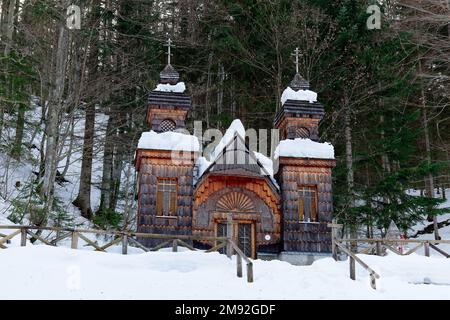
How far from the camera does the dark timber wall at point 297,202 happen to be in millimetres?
17656

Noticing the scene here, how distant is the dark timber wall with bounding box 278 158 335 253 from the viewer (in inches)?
695

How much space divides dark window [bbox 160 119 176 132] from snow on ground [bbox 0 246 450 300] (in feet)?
18.0

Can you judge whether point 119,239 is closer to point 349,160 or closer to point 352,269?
point 352,269

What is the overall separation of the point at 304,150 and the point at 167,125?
490 cm

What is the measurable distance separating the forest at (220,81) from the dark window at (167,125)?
372 cm

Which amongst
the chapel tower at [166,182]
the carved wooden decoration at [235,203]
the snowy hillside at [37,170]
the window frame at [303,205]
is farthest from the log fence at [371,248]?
the snowy hillside at [37,170]

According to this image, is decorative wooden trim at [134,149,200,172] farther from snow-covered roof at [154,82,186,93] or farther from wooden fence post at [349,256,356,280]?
wooden fence post at [349,256,356,280]

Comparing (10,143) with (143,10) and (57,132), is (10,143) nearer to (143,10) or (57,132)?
(57,132)

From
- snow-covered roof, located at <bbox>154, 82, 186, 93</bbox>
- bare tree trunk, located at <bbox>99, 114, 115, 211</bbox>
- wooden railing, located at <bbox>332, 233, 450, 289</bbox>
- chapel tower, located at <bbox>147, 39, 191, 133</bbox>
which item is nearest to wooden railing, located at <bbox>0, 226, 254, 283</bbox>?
wooden railing, located at <bbox>332, 233, 450, 289</bbox>

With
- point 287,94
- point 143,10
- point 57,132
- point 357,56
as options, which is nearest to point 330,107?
point 357,56

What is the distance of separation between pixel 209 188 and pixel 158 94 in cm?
386

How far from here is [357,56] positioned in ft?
75.8

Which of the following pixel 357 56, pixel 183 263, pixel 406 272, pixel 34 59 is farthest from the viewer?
pixel 357 56

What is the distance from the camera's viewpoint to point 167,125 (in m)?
18.6
